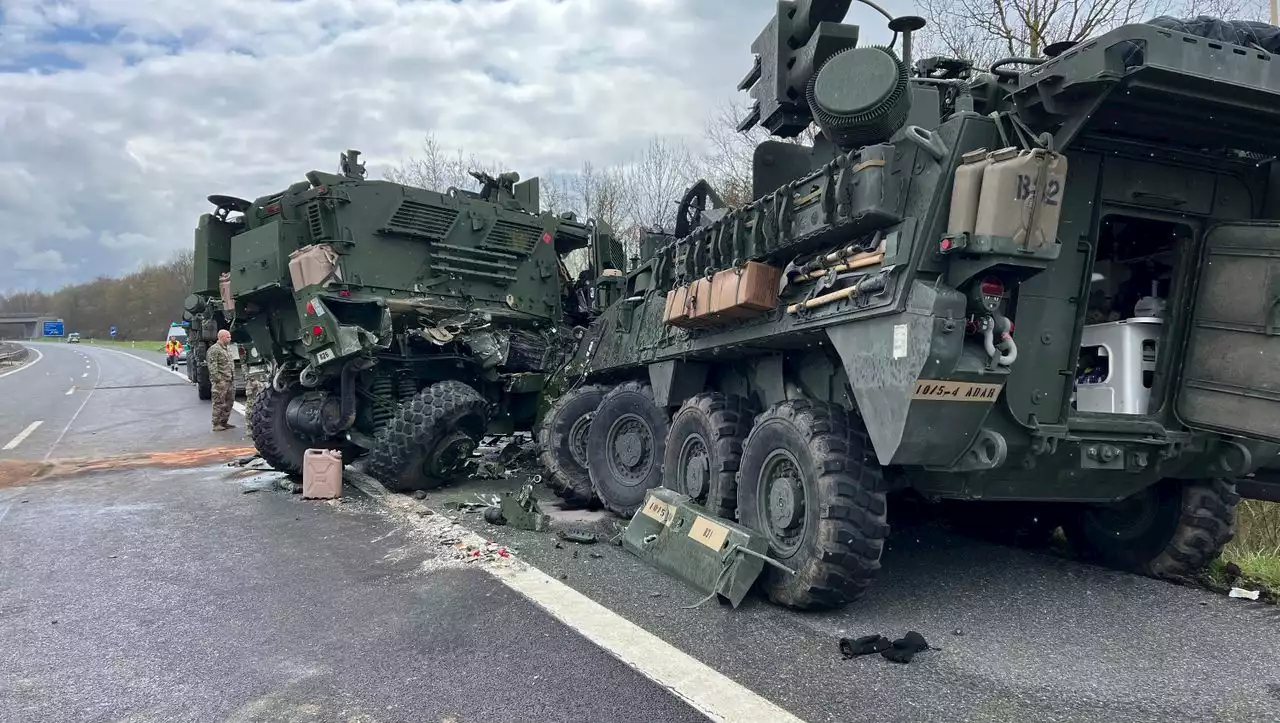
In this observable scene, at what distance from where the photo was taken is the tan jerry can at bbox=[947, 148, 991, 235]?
4.22 meters

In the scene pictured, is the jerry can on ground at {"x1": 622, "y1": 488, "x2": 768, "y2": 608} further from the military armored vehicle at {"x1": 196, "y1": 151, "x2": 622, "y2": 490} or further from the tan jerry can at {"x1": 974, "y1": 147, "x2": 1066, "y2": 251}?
the military armored vehicle at {"x1": 196, "y1": 151, "x2": 622, "y2": 490}

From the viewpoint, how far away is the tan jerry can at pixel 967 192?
13.9 ft

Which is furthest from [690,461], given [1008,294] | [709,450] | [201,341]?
[201,341]

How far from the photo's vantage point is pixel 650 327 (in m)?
7.81

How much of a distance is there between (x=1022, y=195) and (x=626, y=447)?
445 cm

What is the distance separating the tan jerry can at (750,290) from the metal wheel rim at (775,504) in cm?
96

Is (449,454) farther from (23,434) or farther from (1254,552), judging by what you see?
(23,434)

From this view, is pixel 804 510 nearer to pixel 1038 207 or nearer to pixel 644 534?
pixel 644 534

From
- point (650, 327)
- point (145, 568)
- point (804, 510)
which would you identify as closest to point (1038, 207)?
point (804, 510)

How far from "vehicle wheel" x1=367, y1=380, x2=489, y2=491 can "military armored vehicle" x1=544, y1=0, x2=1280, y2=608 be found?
11.0ft

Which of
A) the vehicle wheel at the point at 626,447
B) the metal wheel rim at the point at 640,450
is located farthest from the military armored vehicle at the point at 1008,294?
the metal wheel rim at the point at 640,450

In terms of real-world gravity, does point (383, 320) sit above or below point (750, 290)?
below

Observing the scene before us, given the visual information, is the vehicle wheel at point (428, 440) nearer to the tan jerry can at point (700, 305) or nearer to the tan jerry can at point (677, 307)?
the tan jerry can at point (677, 307)

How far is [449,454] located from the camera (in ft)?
28.4
